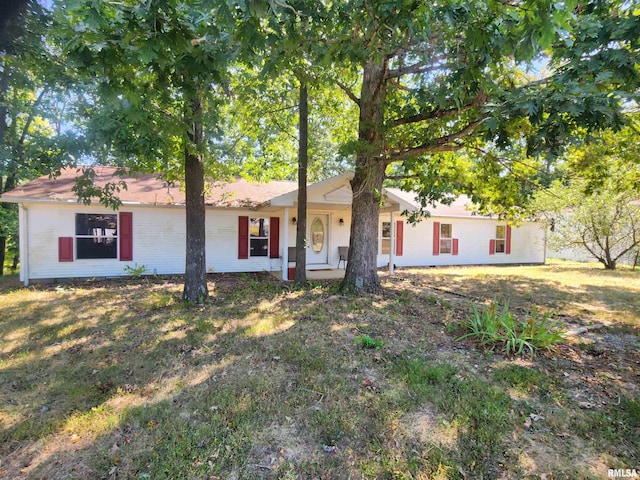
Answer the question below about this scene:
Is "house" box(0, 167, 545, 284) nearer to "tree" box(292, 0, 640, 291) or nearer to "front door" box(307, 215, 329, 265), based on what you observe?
"front door" box(307, 215, 329, 265)

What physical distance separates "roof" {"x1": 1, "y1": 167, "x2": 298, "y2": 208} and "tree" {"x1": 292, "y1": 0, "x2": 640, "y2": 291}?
467 centimetres

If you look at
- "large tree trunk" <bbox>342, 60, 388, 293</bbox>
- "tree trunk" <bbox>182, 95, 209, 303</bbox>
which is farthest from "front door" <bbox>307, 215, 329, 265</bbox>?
"tree trunk" <bbox>182, 95, 209, 303</bbox>

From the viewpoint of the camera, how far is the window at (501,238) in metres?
16.4

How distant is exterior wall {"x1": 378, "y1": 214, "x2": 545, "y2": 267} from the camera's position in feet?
47.3

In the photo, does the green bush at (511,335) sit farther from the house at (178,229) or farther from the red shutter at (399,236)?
the red shutter at (399,236)

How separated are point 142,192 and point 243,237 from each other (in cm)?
361

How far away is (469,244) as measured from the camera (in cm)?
1577

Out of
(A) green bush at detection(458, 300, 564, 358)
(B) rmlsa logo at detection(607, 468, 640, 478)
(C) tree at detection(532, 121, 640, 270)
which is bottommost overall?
(B) rmlsa logo at detection(607, 468, 640, 478)

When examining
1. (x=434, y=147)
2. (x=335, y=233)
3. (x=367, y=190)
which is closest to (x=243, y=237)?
(x=335, y=233)

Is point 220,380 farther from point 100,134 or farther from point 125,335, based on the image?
point 100,134

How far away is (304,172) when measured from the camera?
335 inches

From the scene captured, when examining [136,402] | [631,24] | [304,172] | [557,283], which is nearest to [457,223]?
[557,283]

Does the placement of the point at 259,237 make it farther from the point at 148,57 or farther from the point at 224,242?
the point at 148,57

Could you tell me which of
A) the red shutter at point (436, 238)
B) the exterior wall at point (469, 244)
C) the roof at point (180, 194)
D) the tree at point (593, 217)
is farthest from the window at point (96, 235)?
the tree at point (593, 217)
